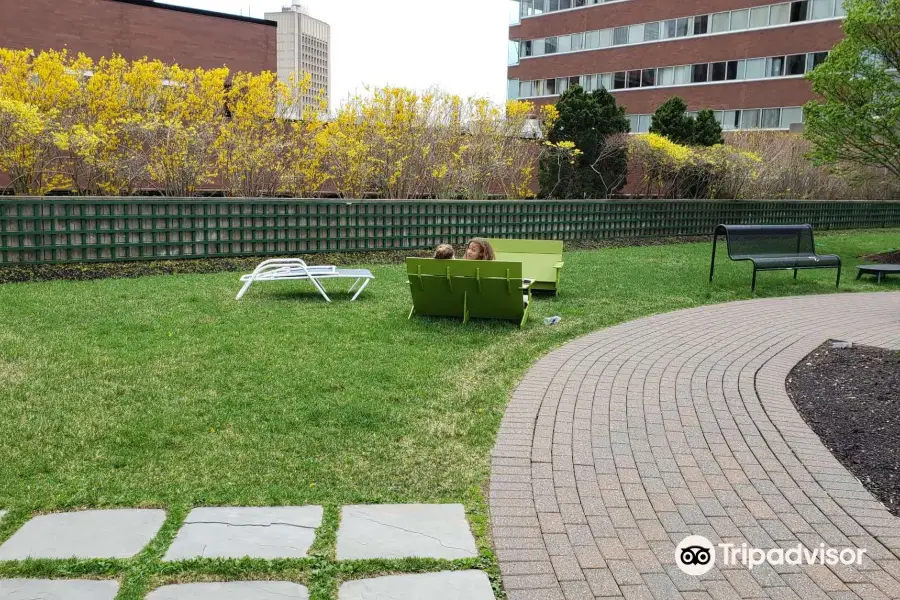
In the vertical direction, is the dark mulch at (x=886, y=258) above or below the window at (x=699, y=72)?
below

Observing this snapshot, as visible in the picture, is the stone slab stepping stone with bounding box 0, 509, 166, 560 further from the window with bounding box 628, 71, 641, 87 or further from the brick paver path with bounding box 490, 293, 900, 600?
the window with bounding box 628, 71, 641, 87

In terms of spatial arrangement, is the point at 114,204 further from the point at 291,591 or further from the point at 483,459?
the point at 291,591

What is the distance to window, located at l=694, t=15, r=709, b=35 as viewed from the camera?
4906 centimetres

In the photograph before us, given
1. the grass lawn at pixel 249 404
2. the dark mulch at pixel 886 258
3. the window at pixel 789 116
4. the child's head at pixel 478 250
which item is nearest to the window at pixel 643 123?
the window at pixel 789 116

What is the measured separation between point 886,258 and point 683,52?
1383 inches

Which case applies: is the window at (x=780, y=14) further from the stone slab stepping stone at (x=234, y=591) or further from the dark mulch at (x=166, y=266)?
the stone slab stepping stone at (x=234, y=591)

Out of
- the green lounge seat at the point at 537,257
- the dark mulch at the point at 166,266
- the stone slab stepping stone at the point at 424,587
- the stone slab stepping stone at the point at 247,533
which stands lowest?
the stone slab stepping stone at the point at 424,587

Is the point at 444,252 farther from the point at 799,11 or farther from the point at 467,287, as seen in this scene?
the point at 799,11

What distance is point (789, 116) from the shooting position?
45750mm

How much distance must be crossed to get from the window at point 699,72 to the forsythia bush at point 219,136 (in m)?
33.6

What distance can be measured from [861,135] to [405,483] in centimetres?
1710

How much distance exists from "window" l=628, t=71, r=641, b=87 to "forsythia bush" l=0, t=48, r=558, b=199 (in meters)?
35.6

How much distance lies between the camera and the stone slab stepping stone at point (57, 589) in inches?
121

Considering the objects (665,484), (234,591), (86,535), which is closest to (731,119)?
(665,484)
